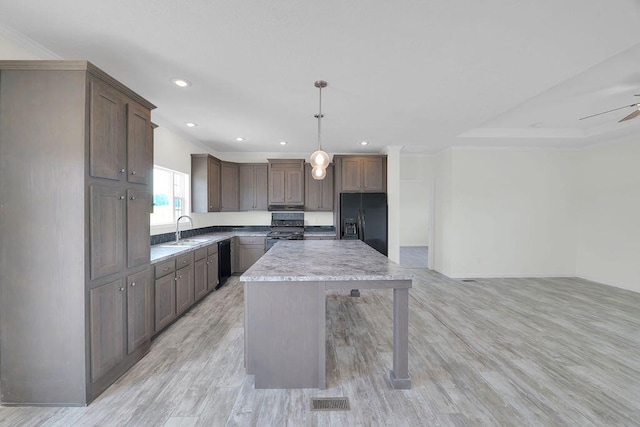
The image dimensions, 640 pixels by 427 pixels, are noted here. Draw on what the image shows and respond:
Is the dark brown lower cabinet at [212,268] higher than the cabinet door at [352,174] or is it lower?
lower

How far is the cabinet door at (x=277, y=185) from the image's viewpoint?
554 cm

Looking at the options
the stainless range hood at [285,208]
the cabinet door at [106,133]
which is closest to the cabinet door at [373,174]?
the stainless range hood at [285,208]

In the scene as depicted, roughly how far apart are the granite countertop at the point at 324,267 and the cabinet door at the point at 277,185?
8.67ft

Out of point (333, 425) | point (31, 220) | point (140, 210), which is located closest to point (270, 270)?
point (333, 425)

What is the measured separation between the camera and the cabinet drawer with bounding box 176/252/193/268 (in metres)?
3.22

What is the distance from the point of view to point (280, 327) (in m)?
2.05

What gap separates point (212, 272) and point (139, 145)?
2.43 m

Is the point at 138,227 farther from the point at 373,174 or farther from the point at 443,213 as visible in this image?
the point at 443,213

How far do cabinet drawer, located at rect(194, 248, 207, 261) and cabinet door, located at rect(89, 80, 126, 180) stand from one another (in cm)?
180

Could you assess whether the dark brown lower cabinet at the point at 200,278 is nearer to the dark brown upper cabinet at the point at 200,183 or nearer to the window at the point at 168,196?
the window at the point at 168,196

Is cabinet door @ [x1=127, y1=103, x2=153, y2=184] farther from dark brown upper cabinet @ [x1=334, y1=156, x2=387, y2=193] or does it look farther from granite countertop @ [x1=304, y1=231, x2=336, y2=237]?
dark brown upper cabinet @ [x1=334, y1=156, x2=387, y2=193]

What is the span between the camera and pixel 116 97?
2072mm

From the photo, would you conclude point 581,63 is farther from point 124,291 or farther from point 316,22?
point 124,291

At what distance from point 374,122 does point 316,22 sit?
2209mm
